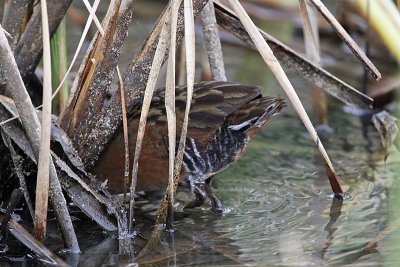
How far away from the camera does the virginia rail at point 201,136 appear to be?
3.29 metres

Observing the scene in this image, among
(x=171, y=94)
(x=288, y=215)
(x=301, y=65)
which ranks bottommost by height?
(x=288, y=215)

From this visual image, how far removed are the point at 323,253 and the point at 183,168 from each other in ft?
2.43

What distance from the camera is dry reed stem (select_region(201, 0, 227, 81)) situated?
3.37 m

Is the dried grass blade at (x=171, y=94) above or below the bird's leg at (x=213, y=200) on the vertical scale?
above

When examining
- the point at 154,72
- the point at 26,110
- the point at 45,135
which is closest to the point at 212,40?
the point at 154,72

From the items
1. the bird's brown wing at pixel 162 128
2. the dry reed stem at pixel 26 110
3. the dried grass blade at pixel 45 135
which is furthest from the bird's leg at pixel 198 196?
the dried grass blade at pixel 45 135

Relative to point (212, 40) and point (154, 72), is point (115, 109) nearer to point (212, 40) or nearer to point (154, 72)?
point (154, 72)

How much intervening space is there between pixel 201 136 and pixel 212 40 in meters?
0.45

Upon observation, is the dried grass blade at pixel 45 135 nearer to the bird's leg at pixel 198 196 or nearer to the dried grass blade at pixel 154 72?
the dried grass blade at pixel 154 72

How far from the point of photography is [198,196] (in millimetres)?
3457

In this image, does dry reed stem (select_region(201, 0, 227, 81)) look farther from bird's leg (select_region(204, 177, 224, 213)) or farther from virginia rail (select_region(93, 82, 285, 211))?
bird's leg (select_region(204, 177, 224, 213))

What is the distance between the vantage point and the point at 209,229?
10.4ft

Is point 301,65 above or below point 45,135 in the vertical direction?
above

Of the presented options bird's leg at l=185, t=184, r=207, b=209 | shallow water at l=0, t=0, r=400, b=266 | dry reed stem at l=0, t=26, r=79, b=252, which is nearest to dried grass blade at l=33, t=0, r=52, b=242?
dry reed stem at l=0, t=26, r=79, b=252
